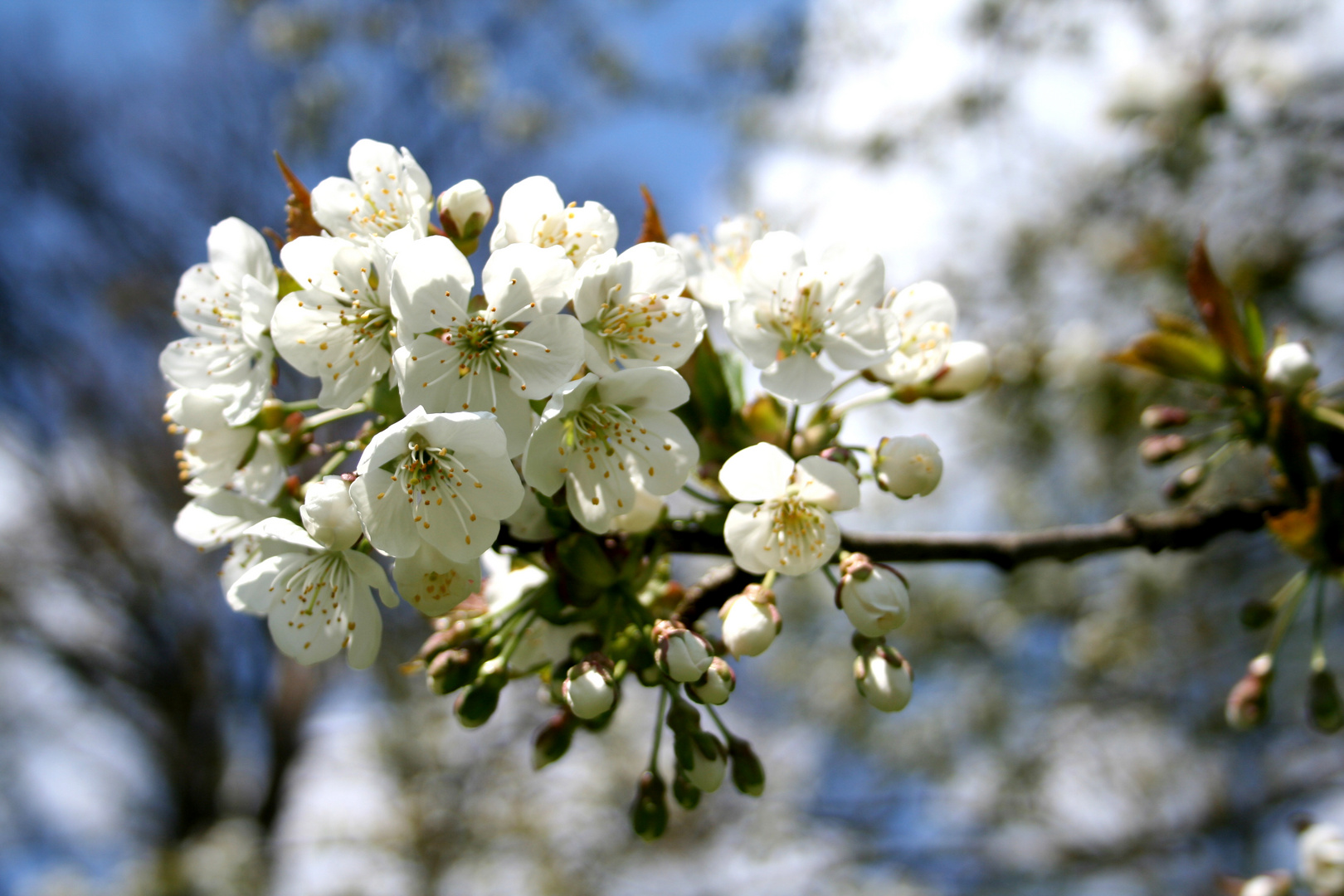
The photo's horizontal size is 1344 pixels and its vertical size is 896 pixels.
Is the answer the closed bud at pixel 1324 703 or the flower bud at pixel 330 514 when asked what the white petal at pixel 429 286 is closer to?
the flower bud at pixel 330 514

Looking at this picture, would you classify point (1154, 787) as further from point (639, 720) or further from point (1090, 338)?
point (639, 720)

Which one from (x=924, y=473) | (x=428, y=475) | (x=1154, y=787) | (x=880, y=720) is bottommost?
(x=428, y=475)

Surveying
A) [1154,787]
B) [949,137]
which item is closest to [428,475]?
[949,137]

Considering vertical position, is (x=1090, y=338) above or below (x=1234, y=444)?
above

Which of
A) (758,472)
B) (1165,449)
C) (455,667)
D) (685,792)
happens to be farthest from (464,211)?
(1165,449)

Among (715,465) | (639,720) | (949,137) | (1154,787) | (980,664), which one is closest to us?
(715,465)

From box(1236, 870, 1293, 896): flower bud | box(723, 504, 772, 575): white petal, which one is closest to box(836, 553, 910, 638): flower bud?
box(723, 504, 772, 575): white petal

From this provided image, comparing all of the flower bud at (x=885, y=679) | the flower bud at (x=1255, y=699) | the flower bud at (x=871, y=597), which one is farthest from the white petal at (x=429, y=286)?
the flower bud at (x=1255, y=699)
